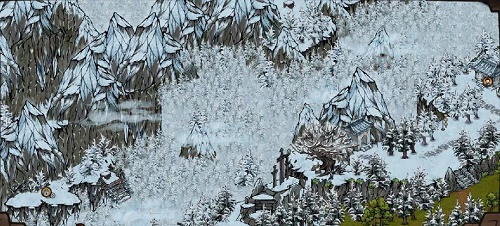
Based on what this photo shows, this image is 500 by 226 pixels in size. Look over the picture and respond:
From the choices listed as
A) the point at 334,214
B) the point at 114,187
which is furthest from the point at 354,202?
the point at 114,187

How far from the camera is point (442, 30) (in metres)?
4.45

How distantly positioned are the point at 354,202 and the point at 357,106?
534 millimetres

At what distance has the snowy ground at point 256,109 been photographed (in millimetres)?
4344

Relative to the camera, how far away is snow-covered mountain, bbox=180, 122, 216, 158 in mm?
4375

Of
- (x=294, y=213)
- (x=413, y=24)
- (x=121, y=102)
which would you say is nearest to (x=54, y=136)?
(x=121, y=102)

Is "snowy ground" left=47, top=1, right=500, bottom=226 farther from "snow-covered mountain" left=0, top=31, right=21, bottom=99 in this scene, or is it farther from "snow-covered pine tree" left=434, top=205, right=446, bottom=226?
"snow-covered mountain" left=0, top=31, right=21, bottom=99

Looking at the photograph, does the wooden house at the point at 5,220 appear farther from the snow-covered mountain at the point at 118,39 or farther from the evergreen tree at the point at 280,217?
the evergreen tree at the point at 280,217

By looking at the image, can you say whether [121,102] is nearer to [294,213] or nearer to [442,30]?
[294,213]

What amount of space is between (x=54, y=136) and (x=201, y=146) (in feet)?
2.71

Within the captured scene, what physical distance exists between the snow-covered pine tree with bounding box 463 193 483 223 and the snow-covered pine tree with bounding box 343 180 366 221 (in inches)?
22.0

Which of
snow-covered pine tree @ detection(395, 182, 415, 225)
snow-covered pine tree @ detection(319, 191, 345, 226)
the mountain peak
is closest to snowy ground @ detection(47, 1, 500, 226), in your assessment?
snow-covered pine tree @ detection(395, 182, 415, 225)

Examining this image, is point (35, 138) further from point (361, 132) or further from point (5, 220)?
point (361, 132)

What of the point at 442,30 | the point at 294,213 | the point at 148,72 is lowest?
the point at 294,213

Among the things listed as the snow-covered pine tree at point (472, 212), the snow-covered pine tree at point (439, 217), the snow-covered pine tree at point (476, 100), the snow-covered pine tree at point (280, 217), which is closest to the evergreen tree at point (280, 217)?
the snow-covered pine tree at point (280, 217)
